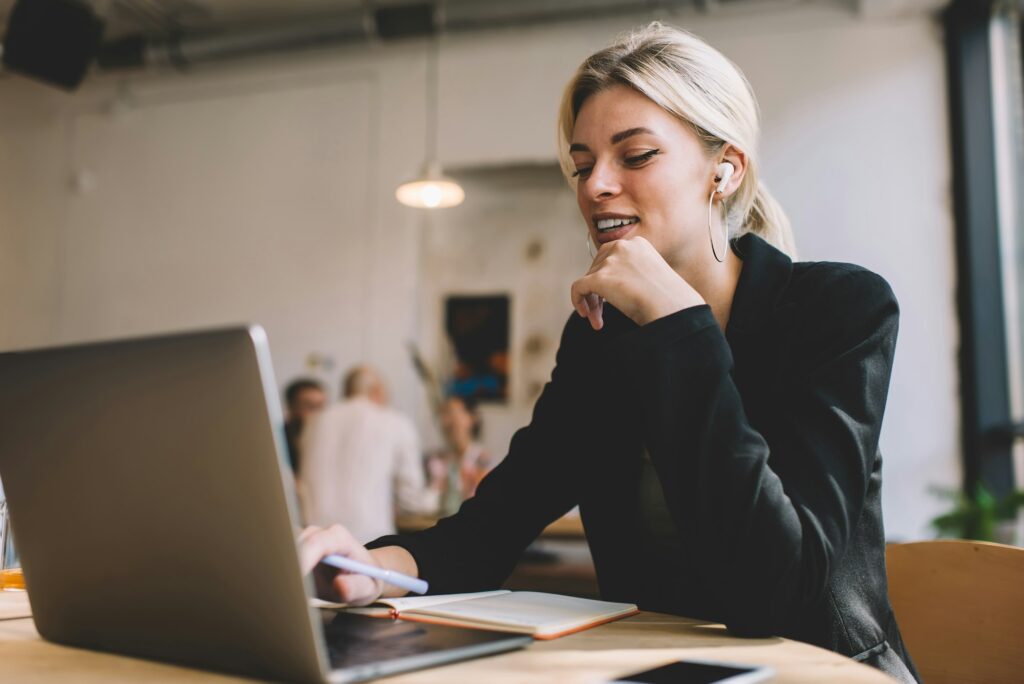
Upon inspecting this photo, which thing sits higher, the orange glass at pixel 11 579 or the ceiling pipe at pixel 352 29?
the ceiling pipe at pixel 352 29

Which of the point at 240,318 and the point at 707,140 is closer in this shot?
the point at 707,140

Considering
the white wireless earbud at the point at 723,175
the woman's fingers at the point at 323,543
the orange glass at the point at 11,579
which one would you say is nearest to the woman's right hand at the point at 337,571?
the woman's fingers at the point at 323,543

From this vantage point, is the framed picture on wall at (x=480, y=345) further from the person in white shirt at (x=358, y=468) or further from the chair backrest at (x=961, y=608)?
the chair backrest at (x=961, y=608)

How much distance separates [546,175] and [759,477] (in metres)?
4.45

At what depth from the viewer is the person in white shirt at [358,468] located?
4.29 metres

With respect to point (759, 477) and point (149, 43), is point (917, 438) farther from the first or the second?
point (149, 43)

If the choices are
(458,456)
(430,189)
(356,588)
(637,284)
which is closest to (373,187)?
(430,189)

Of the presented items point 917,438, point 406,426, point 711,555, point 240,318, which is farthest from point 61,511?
point 240,318

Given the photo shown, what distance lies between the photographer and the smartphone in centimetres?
70

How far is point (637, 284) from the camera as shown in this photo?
1.08 meters

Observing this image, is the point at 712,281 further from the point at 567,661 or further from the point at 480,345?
the point at 480,345

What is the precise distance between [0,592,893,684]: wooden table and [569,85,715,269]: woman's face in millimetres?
612

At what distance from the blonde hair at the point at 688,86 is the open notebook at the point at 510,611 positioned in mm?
709

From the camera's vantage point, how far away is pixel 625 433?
1.30 m
